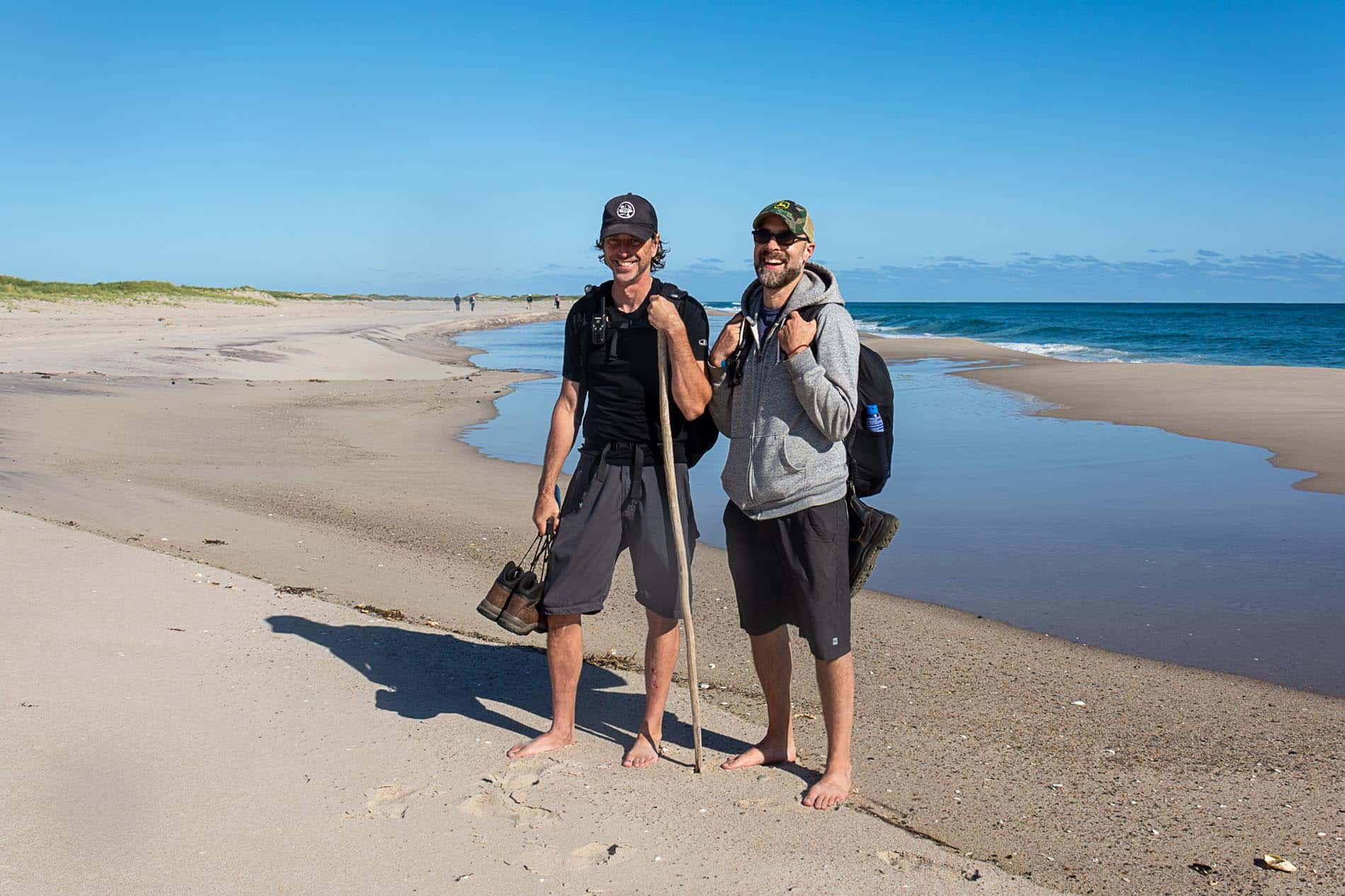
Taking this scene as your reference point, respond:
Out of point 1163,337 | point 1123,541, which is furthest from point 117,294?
point 1123,541

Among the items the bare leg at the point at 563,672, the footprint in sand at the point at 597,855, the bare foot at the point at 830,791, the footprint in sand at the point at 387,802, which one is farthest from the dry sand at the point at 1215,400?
the footprint in sand at the point at 387,802

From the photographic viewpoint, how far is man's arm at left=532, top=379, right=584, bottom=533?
3945mm

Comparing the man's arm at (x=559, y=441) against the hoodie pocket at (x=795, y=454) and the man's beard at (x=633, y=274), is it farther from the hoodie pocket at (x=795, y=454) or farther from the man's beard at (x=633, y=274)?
the hoodie pocket at (x=795, y=454)

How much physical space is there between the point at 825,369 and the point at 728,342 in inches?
14.6

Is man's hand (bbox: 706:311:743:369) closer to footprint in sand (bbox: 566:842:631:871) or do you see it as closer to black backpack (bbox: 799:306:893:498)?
black backpack (bbox: 799:306:893:498)

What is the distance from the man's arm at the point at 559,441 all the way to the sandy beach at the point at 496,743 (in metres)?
0.87

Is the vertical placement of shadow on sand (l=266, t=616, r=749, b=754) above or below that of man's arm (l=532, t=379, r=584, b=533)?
below

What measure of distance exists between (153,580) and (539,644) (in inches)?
77.0

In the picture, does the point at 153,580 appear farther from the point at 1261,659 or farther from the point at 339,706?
the point at 1261,659

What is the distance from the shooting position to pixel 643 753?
154 inches

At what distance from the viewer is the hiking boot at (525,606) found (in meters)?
4.02

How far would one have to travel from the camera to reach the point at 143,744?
3775 millimetres

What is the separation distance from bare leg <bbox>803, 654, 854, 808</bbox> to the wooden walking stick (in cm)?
43

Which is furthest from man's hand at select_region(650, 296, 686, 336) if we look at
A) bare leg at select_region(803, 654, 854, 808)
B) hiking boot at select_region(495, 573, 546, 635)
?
bare leg at select_region(803, 654, 854, 808)
